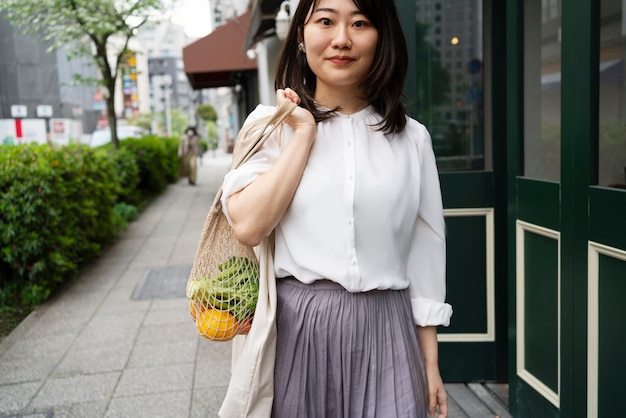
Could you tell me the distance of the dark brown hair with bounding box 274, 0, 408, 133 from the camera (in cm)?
160

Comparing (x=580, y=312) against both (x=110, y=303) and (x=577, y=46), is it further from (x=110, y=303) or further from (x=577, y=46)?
(x=110, y=303)

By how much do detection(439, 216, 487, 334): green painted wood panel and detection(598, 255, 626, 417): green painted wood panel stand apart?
4.15 ft

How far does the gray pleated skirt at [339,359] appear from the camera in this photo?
1.58m

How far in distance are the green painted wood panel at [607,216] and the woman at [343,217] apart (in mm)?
1079

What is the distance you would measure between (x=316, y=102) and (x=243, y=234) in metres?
0.40

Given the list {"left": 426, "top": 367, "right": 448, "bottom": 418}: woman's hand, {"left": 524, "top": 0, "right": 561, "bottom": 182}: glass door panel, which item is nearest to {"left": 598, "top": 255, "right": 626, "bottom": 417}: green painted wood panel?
{"left": 524, "top": 0, "right": 561, "bottom": 182}: glass door panel

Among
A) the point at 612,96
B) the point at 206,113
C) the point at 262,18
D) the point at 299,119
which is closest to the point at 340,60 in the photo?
the point at 299,119

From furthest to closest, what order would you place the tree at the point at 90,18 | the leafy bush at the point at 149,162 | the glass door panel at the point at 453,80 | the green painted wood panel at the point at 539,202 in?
1. the leafy bush at the point at 149,162
2. the tree at the point at 90,18
3. the glass door panel at the point at 453,80
4. the green painted wood panel at the point at 539,202

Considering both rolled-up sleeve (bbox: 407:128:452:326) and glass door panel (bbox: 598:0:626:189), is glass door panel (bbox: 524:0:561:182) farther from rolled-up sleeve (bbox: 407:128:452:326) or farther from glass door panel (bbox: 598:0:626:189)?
rolled-up sleeve (bbox: 407:128:452:326)

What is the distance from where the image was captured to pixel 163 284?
23.4 ft

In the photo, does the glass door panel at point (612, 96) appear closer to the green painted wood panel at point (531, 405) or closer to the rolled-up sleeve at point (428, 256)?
the green painted wood panel at point (531, 405)

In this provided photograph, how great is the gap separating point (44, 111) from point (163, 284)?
119 ft

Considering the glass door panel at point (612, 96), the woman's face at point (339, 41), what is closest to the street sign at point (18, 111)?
the glass door panel at point (612, 96)

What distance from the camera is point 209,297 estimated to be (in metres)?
1.59
